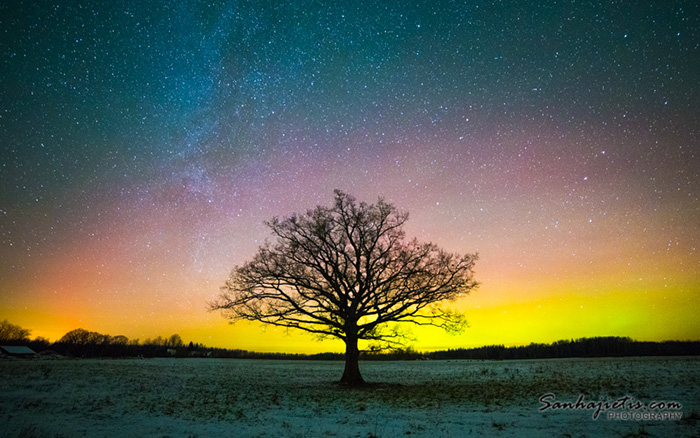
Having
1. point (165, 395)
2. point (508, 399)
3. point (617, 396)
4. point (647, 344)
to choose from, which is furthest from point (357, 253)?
point (647, 344)

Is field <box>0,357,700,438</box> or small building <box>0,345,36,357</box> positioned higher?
field <box>0,357,700,438</box>

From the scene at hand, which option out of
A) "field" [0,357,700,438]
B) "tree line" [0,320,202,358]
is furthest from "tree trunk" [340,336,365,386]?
"tree line" [0,320,202,358]

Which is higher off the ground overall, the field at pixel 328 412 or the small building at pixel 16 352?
the field at pixel 328 412

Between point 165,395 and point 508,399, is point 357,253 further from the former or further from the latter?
point 165,395

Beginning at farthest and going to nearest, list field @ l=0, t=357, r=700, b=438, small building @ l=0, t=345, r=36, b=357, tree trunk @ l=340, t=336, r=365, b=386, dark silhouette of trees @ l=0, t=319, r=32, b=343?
dark silhouette of trees @ l=0, t=319, r=32, b=343 → small building @ l=0, t=345, r=36, b=357 → tree trunk @ l=340, t=336, r=365, b=386 → field @ l=0, t=357, r=700, b=438

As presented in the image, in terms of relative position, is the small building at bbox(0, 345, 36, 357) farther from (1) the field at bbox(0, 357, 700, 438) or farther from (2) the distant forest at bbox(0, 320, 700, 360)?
(1) the field at bbox(0, 357, 700, 438)

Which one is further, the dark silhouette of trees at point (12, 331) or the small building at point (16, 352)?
the dark silhouette of trees at point (12, 331)

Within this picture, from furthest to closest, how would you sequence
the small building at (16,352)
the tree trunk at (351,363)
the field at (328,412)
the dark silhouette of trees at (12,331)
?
1. the dark silhouette of trees at (12,331)
2. the small building at (16,352)
3. the tree trunk at (351,363)
4. the field at (328,412)

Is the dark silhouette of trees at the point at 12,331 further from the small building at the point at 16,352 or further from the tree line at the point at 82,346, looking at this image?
the small building at the point at 16,352

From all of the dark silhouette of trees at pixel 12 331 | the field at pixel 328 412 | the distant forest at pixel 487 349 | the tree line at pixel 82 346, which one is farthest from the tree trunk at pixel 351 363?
the dark silhouette of trees at pixel 12 331

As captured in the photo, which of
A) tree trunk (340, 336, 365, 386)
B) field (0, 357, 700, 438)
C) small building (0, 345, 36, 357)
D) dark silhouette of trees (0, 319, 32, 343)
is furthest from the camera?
dark silhouette of trees (0, 319, 32, 343)

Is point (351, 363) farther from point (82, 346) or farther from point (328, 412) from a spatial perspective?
point (82, 346)

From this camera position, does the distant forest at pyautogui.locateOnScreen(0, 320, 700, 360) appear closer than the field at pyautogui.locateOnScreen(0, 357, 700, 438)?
No

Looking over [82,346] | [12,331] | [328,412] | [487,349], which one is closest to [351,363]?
[328,412]
